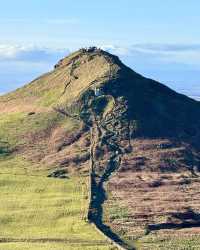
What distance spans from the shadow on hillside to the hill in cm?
13

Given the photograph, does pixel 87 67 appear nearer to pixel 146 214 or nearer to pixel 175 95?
pixel 175 95

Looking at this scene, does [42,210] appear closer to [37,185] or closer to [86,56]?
[37,185]

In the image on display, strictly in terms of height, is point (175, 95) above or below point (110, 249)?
above

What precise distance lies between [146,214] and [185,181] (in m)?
20.5

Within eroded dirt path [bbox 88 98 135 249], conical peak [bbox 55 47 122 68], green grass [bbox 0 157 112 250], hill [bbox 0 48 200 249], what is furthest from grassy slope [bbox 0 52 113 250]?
conical peak [bbox 55 47 122 68]

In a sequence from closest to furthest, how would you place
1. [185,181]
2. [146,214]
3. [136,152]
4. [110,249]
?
1. [110,249]
2. [146,214]
3. [185,181]
4. [136,152]

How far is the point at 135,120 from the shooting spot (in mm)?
145250

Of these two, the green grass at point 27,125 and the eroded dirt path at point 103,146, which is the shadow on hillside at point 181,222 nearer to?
the eroded dirt path at point 103,146

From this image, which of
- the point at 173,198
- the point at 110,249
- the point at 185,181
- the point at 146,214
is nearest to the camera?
the point at 110,249

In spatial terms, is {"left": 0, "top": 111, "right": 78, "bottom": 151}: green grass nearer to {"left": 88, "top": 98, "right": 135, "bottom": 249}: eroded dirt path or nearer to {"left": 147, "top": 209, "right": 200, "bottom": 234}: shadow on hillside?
{"left": 88, "top": 98, "right": 135, "bottom": 249}: eroded dirt path

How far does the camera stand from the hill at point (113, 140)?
109 m

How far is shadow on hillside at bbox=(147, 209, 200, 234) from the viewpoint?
102m

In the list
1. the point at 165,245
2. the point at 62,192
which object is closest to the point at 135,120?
the point at 62,192

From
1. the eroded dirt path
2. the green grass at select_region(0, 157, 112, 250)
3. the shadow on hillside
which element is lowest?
the green grass at select_region(0, 157, 112, 250)
